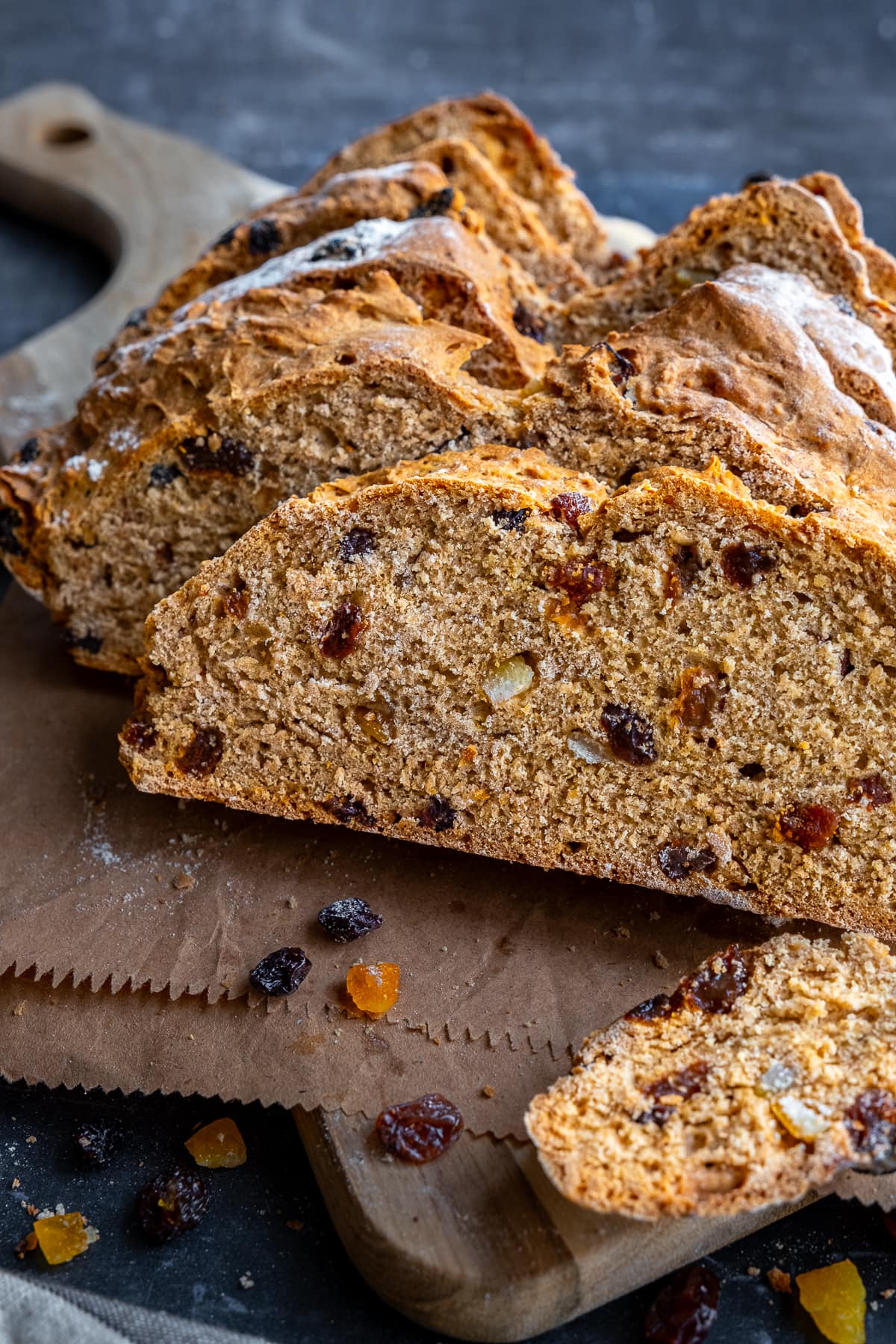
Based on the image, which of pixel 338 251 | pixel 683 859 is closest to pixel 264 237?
pixel 338 251

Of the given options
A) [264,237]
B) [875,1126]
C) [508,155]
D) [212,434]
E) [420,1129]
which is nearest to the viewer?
[875,1126]

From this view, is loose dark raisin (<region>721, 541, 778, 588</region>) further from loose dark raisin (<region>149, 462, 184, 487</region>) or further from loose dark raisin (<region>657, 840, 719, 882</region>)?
loose dark raisin (<region>149, 462, 184, 487</region>)

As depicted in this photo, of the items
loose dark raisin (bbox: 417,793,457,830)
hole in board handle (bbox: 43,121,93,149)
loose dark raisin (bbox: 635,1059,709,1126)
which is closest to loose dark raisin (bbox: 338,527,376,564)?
loose dark raisin (bbox: 417,793,457,830)

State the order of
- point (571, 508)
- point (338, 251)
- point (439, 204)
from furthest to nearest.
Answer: point (439, 204) < point (338, 251) < point (571, 508)

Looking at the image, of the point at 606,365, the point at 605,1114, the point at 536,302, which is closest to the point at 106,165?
the point at 536,302

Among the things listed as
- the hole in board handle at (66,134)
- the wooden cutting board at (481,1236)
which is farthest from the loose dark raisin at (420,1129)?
the hole in board handle at (66,134)

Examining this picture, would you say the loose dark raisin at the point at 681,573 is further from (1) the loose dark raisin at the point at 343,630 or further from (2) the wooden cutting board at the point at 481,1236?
(2) the wooden cutting board at the point at 481,1236

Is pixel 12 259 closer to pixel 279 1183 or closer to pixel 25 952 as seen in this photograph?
pixel 25 952

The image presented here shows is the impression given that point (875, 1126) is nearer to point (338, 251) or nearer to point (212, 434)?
point (212, 434)
